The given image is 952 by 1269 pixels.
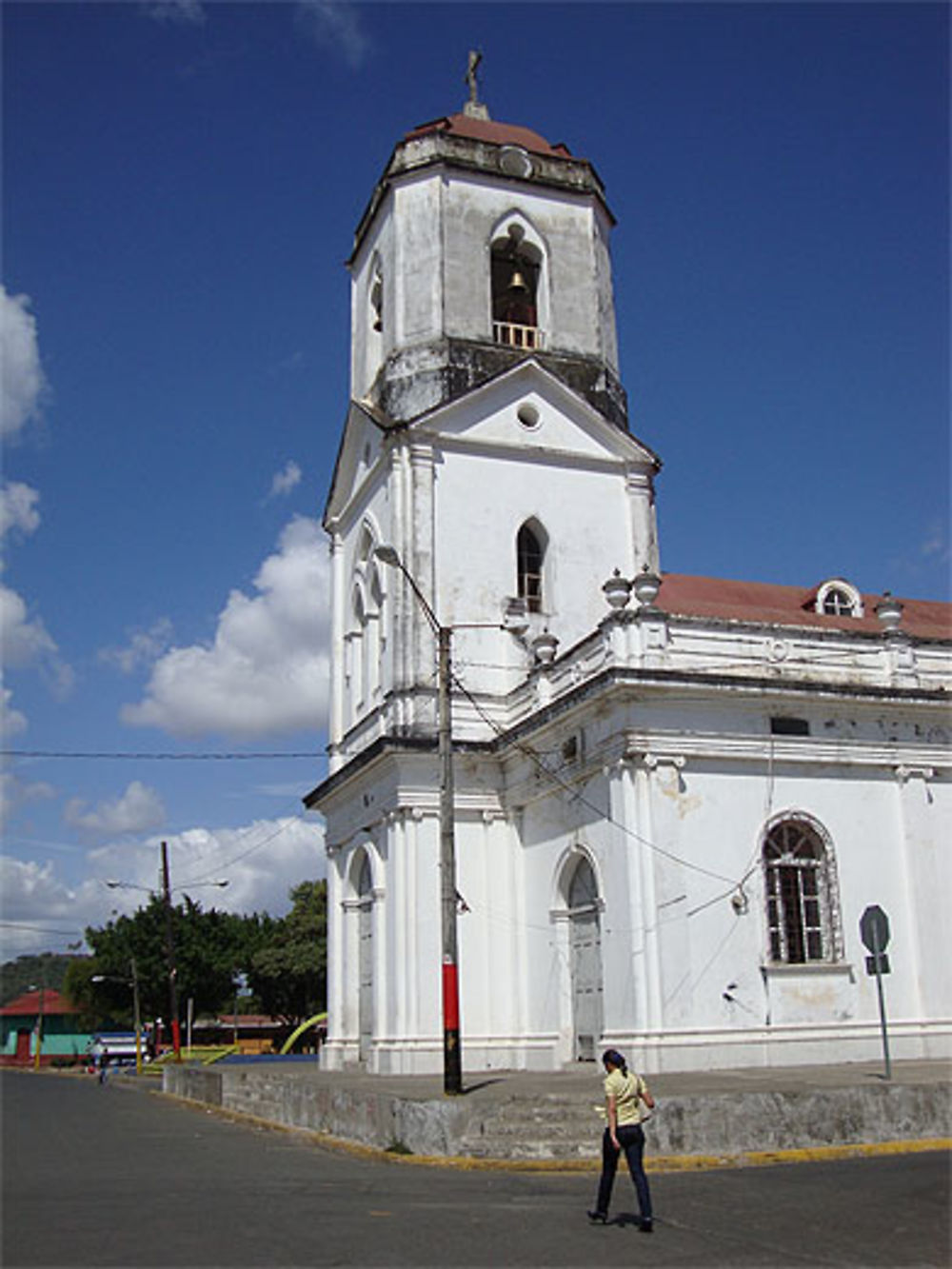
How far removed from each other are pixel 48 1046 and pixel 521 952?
77588mm

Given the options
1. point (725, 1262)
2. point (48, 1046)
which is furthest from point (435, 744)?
point (48, 1046)

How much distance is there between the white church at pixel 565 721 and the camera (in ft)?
64.2

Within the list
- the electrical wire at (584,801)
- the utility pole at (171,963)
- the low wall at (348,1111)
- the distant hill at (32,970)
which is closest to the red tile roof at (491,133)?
the electrical wire at (584,801)

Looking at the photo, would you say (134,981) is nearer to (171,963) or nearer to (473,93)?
(171,963)

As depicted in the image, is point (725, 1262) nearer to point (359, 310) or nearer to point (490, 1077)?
point (490, 1077)

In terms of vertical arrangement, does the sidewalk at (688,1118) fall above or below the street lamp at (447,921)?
below

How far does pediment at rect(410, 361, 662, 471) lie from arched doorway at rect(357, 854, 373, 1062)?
30.4ft

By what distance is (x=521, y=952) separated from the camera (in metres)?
23.7

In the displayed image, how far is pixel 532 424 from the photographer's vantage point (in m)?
27.1

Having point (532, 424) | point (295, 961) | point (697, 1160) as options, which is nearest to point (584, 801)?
point (697, 1160)

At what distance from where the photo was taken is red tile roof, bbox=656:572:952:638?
2661cm

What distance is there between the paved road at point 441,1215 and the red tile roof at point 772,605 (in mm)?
14592

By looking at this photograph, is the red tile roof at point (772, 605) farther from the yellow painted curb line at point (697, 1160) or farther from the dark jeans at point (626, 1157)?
the dark jeans at point (626, 1157)

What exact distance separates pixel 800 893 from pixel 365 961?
10038mm
